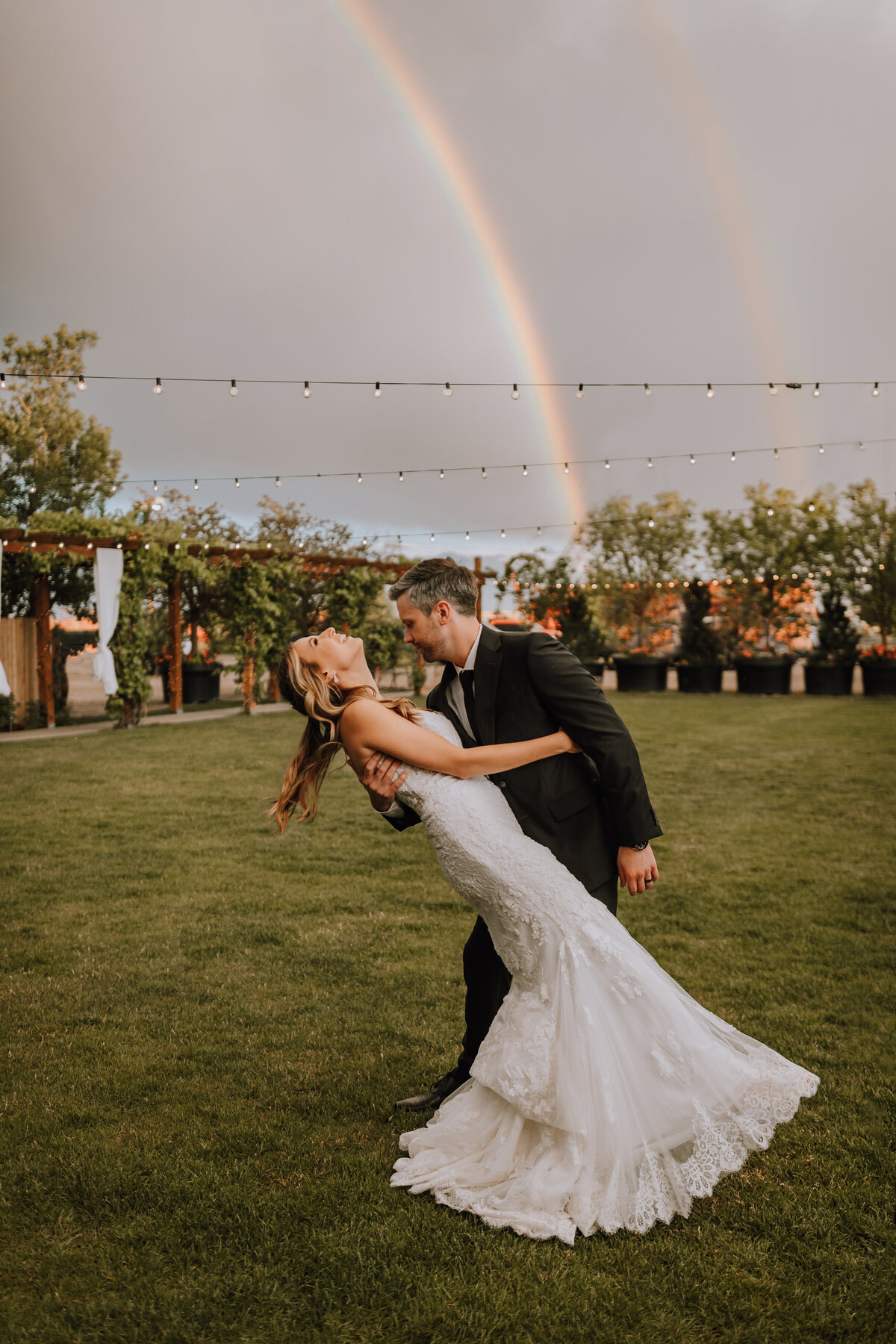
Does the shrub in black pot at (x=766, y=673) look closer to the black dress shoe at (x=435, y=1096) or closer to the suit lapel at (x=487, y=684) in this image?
the black dress shoe at (x=435, y=1096)

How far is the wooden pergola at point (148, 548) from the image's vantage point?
1320cm

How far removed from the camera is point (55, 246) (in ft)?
73.7

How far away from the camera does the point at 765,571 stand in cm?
2670

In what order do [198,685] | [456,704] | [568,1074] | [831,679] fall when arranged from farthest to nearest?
[831,679]
[198,685]
[456,704]
[568,1074]

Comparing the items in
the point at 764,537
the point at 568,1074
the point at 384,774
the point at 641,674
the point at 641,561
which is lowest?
the point at 568,1074

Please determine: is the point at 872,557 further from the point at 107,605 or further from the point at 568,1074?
the point at 568,1074

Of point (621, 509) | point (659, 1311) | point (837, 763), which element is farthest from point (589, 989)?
point (621, 509)

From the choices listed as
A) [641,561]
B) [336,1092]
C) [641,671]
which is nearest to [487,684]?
[336,1092]

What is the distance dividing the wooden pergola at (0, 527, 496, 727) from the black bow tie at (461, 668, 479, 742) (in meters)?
9.06

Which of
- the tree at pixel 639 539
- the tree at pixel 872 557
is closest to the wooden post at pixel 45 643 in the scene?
the tree at pixel 639 539

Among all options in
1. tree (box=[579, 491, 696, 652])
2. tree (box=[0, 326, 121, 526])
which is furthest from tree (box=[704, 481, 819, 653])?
tree (box=[0, 326, 121, 526])

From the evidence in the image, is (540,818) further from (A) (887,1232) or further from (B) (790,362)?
(B) (790,362)

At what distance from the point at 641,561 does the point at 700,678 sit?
29.3ft

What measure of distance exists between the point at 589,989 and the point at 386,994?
1.89 m
